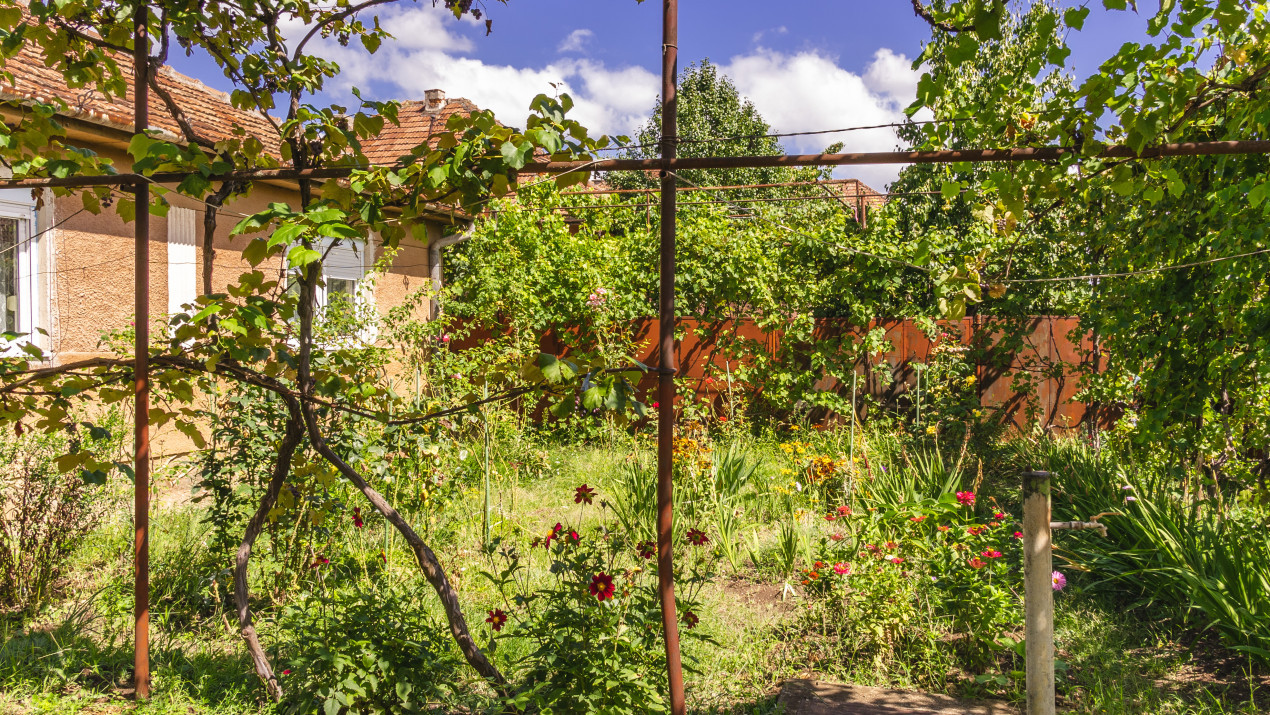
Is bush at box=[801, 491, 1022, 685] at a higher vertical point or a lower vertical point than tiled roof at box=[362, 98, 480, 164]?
lower

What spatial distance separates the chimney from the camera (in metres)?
11.5

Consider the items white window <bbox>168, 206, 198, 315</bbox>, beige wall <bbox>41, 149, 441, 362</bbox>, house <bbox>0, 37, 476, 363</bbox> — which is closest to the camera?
house <bbox>0, 37, 476, 363</bbox>

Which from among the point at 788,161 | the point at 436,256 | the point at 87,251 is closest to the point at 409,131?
the point at 436,256

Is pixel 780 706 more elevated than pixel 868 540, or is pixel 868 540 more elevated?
pixel 868 540

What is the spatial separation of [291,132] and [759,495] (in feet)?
11.9

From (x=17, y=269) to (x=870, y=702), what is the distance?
222 inches

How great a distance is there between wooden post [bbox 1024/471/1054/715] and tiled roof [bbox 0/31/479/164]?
2346mm

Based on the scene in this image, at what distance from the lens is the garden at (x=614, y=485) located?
2.09 metres

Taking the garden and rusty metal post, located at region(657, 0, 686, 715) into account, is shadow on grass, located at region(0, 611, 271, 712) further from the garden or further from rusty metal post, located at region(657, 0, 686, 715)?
rusty metal post, located at region(657, 0, 686, 715)

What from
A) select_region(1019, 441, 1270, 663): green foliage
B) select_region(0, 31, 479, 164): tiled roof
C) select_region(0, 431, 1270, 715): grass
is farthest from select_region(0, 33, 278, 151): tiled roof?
select_region(1019, 441, 1270, 663): green foliage

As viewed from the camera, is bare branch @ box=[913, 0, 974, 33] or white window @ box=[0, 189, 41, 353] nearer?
bare branch @ box=[913, 0, 974, 33]

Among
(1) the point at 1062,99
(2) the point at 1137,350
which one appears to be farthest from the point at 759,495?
(1) the point at 1062,99

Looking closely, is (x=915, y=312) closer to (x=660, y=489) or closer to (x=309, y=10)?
(x=660, y=489)

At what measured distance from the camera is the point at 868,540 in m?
3.18
